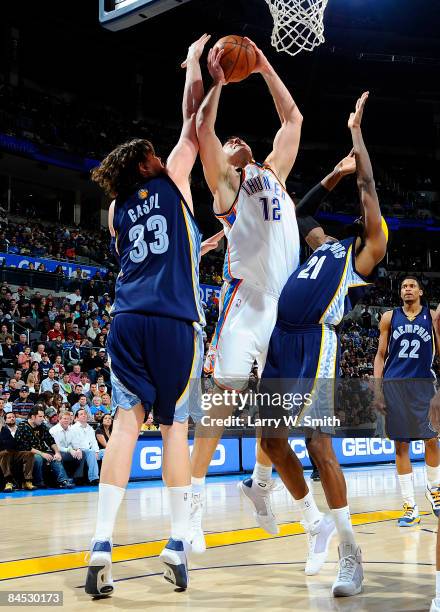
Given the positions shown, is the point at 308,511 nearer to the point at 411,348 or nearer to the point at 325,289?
the point at 325,289

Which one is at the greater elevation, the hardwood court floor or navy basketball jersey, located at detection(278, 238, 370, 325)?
navy basketball jersey, located at detection(278, 238, 370, 325)

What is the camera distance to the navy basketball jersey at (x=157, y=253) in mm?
3609

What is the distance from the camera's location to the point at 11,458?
9.82 meters

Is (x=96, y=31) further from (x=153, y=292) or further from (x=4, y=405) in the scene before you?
(x=153, y=292)

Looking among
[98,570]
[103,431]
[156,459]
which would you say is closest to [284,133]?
[98,570]

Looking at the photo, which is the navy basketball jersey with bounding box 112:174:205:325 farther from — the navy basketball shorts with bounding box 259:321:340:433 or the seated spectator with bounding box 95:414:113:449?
the seated spectator with bounding box 95:414:113:449

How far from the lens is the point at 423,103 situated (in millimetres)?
34438

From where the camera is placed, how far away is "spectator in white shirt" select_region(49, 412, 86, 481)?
403 inches

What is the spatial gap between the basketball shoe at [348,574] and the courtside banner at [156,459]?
6.66m

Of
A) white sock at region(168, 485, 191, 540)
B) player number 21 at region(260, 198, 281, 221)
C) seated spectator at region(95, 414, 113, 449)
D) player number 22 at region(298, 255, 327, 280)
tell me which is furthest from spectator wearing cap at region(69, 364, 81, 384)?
white sock at region(168, 485, 191, 540)

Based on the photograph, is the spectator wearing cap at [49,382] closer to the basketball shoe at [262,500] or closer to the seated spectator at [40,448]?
the seated spectator at [40,448]

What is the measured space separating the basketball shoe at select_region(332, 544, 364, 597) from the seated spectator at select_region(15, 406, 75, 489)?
6992 millimetres

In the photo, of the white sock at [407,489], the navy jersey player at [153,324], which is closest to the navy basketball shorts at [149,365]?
the navy jersey player at [153,324]

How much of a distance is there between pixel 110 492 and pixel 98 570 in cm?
35
